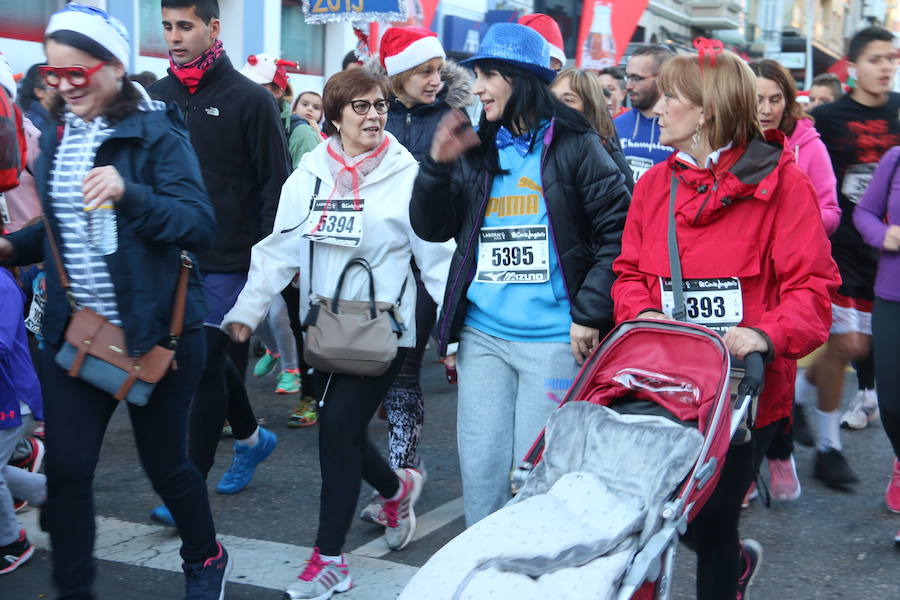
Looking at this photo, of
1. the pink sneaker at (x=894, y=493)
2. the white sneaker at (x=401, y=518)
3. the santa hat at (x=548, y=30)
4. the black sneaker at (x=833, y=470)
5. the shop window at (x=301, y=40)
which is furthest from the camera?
the shop window at (x=301, y=40)

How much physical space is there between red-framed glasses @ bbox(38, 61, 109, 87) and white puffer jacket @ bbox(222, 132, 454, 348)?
3.37ft

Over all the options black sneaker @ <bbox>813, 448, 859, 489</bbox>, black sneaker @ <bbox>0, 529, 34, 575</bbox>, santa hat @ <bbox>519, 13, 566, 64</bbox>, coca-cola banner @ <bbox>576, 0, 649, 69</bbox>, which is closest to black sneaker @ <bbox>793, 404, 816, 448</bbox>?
black sneaker @ <bbox>813, 448, 859, 489</bbox>

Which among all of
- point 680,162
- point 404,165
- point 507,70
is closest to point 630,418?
point 680,162

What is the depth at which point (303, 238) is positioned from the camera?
425cm

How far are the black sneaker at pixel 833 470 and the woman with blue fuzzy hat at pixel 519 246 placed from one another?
2.57 metres

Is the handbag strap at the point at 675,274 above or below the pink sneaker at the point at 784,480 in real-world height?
above

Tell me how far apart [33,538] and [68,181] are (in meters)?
2.02

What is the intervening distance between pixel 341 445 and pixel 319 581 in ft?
1.66

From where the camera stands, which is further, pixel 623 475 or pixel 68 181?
pixel 68 181

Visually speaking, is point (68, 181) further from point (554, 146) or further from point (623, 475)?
point (623, 475)

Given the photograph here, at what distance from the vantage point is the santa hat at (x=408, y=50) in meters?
5.82

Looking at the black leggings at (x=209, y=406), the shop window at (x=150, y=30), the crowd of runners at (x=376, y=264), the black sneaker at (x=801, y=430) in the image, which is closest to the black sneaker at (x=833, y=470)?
the black sneaker at (x=801, y=430)

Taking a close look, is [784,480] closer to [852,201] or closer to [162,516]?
[852,201]

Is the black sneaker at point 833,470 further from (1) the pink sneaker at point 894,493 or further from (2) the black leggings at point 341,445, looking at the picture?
(2) the black leggings at point 341,445
